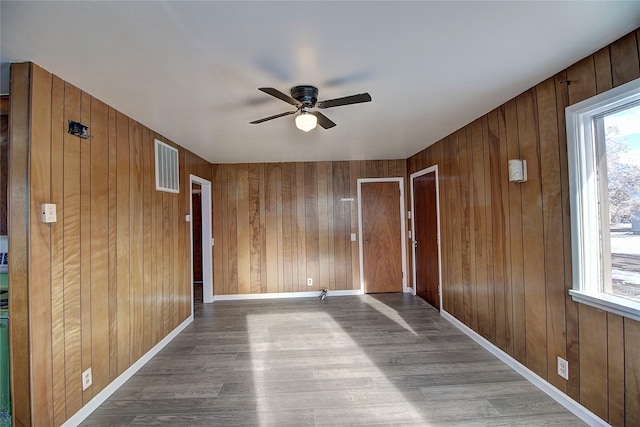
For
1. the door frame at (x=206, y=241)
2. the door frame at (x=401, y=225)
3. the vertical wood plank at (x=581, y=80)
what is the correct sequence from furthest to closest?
the door frame at (x=401, y=225) < the door frame at (x=206, y=241) < the vertical wood plank at (x=581, y=80)

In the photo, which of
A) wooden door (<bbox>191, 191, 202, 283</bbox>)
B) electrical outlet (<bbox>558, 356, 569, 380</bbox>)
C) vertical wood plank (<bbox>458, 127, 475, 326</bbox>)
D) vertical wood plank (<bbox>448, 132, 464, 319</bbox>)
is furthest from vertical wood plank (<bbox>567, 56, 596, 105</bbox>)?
wooden door (<bbox>191, 191, 202, 283</bbox>)

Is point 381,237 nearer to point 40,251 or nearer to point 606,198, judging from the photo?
point 606,198

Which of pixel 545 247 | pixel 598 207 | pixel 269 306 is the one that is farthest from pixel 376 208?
pixel 598 207

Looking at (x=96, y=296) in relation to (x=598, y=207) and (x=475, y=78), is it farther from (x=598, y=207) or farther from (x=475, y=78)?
(x=598, y=207)

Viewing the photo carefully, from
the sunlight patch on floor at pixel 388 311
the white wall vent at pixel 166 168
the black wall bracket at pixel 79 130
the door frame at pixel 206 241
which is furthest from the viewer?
the door frame at pixel 206 241

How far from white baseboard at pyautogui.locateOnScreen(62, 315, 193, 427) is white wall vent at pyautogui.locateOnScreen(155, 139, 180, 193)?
1662 mm

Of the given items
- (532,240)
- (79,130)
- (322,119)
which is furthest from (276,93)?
(532,240)

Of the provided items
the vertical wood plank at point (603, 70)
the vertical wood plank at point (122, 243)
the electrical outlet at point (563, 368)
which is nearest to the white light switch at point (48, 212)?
the vertical wood plank at point (122, 243)

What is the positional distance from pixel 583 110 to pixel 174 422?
3.33 meters

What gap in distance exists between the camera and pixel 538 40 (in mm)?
1553

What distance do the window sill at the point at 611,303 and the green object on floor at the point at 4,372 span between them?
3457mm

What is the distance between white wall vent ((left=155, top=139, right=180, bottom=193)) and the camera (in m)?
3.05

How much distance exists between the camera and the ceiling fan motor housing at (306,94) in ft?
6.50

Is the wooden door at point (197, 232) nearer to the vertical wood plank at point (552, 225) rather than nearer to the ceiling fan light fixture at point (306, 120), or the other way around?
the ceiling fan light fixture at point (306, 120)
